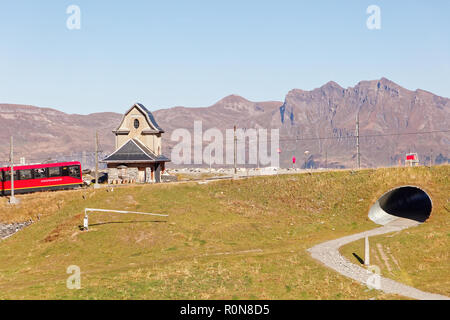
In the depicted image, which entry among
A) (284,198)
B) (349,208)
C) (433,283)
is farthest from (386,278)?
(284,198)

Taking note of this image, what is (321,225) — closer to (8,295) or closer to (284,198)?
(284,198)

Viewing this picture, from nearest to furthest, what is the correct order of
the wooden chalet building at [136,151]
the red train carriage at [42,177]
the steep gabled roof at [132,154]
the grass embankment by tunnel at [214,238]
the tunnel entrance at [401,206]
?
1. the grass embankment by tunnel at [214,238]
2. the tunnel entrance at [401,206]
3. the red train carriage at [42,177]
4. the steep gabled roof at [132,154]
5. the wooden chalet building at [136,151]

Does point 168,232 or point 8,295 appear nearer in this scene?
point 8,295

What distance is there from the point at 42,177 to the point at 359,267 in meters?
46.8

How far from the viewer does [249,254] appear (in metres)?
43.7

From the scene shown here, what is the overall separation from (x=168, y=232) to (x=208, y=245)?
514cm

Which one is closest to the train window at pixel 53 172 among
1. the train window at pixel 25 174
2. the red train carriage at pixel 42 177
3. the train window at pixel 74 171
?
the red train carriage at pixel 42 177

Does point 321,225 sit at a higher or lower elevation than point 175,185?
lower

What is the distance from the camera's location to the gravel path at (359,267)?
31.9 m

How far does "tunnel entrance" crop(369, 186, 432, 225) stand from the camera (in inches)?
2358

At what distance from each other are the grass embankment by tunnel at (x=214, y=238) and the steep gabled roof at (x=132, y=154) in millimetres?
11478

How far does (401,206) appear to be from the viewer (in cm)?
6781

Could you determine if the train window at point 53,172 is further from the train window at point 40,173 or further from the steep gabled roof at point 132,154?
the steep gabled roof at point 132,154
